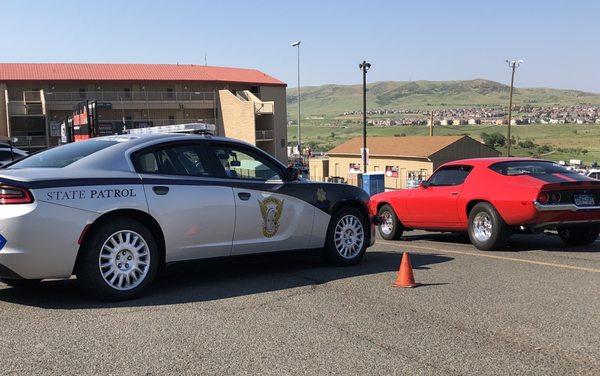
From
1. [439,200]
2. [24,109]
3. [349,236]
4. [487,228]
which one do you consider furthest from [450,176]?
[24,109]

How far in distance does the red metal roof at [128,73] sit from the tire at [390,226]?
211 ft

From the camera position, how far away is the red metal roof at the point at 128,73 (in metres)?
70.0

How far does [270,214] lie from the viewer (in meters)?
6.97

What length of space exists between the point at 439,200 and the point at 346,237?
11.9 feet

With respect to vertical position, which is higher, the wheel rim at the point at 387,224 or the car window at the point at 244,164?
the car window at the point at 244,164

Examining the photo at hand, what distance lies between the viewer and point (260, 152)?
23.6 ft

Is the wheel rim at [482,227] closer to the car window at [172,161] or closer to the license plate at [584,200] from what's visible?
the license plate at [584,200]

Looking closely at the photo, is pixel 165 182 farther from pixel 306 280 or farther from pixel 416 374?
pixel 416 374

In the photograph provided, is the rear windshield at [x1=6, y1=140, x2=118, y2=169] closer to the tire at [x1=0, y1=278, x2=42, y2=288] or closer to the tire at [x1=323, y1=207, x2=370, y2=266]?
the tire at [x1=0, y1=278, x2=42, y2=288]

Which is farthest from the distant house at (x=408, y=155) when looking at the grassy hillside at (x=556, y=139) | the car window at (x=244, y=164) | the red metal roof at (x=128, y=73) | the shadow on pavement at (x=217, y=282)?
the car window at (x=244, y=164)

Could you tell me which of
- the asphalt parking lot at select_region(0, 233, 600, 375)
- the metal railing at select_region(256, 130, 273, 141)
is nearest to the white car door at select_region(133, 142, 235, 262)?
the asphalt parking lot at select_region(0, 233, 600, 375)

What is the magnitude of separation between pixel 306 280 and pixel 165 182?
6.25ft

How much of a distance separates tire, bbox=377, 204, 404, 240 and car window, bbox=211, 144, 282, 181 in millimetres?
5324

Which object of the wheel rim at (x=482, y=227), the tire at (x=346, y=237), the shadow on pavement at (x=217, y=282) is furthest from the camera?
the wheel rim at (x=482, y=227)
